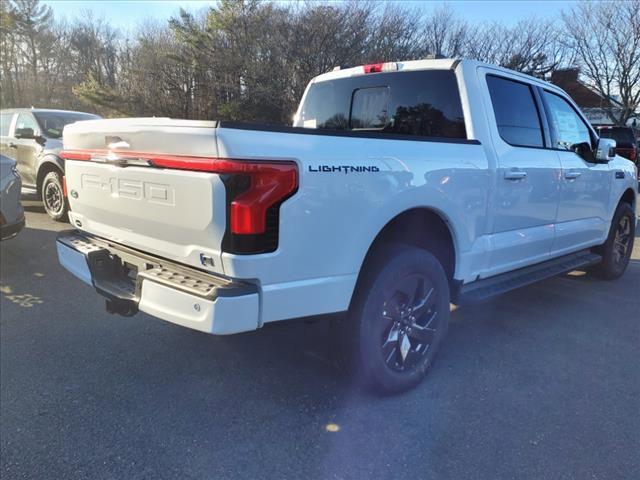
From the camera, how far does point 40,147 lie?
8.12 meters

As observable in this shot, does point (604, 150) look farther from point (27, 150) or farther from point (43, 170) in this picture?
point (27, 150)

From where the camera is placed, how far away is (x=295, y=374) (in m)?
3.33

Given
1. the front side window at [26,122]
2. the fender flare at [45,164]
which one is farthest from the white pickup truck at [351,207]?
the front side window at [26,122]

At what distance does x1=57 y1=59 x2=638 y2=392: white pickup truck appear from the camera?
7.43 feet

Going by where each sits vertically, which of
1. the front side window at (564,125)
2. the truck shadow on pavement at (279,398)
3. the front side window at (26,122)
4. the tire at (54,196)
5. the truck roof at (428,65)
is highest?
the truck roof at (428,65)

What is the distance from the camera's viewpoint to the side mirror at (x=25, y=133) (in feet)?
27.0

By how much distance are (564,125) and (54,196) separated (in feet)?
23.3

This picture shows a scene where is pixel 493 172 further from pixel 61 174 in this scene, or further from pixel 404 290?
pixel 61 174

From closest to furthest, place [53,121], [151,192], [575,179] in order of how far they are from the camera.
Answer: [151,192] → [575,179] → [53,121]

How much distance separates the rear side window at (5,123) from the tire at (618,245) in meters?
9.44

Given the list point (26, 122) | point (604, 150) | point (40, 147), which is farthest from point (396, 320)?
point (26, 122)

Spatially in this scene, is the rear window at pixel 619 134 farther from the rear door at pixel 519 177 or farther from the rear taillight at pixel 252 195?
the rear taillight at pixel 252 195

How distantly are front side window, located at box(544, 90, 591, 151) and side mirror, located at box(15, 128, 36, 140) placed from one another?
7.62m

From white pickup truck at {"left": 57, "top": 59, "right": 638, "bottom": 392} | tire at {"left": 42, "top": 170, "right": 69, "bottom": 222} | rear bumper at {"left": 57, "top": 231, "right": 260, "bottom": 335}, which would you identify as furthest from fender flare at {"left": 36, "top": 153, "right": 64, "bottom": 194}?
rear bumper at {"left": 57, "top": 231, "right": 260, "bottom": 335}
